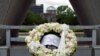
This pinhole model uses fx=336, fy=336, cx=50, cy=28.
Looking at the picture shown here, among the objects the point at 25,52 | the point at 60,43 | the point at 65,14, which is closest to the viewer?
the point at 60,43

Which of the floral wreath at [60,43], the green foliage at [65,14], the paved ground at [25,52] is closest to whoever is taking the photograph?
the floral wreath at [60,43]

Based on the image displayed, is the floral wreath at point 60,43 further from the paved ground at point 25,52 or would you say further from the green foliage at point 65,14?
the green foliage at point 65,14

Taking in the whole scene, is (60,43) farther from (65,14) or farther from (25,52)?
(65,14)

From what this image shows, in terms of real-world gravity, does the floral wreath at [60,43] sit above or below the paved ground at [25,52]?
above

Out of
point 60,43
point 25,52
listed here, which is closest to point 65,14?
point 25,52

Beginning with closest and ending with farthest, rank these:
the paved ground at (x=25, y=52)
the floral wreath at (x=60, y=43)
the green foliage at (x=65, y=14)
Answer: the floral wreath at (x=60, y=43) → the paved ground at (x=25, y=52) → the green foliage at (x=65, y=14)

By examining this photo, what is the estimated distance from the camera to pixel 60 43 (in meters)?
4.84

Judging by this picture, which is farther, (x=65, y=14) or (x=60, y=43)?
(x=65, y=14)

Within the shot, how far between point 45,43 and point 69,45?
1.17 ft

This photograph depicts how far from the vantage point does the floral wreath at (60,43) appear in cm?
486

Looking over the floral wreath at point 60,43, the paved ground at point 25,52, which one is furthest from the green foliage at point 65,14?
the floral wreath at point 60,43

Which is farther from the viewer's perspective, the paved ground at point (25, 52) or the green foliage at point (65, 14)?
the green foliage at point (65, 14)

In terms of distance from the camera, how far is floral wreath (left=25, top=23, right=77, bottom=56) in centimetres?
486

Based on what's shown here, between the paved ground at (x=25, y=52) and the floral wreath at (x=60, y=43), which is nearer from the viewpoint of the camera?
the floral wreath at (x=60, y=43)
